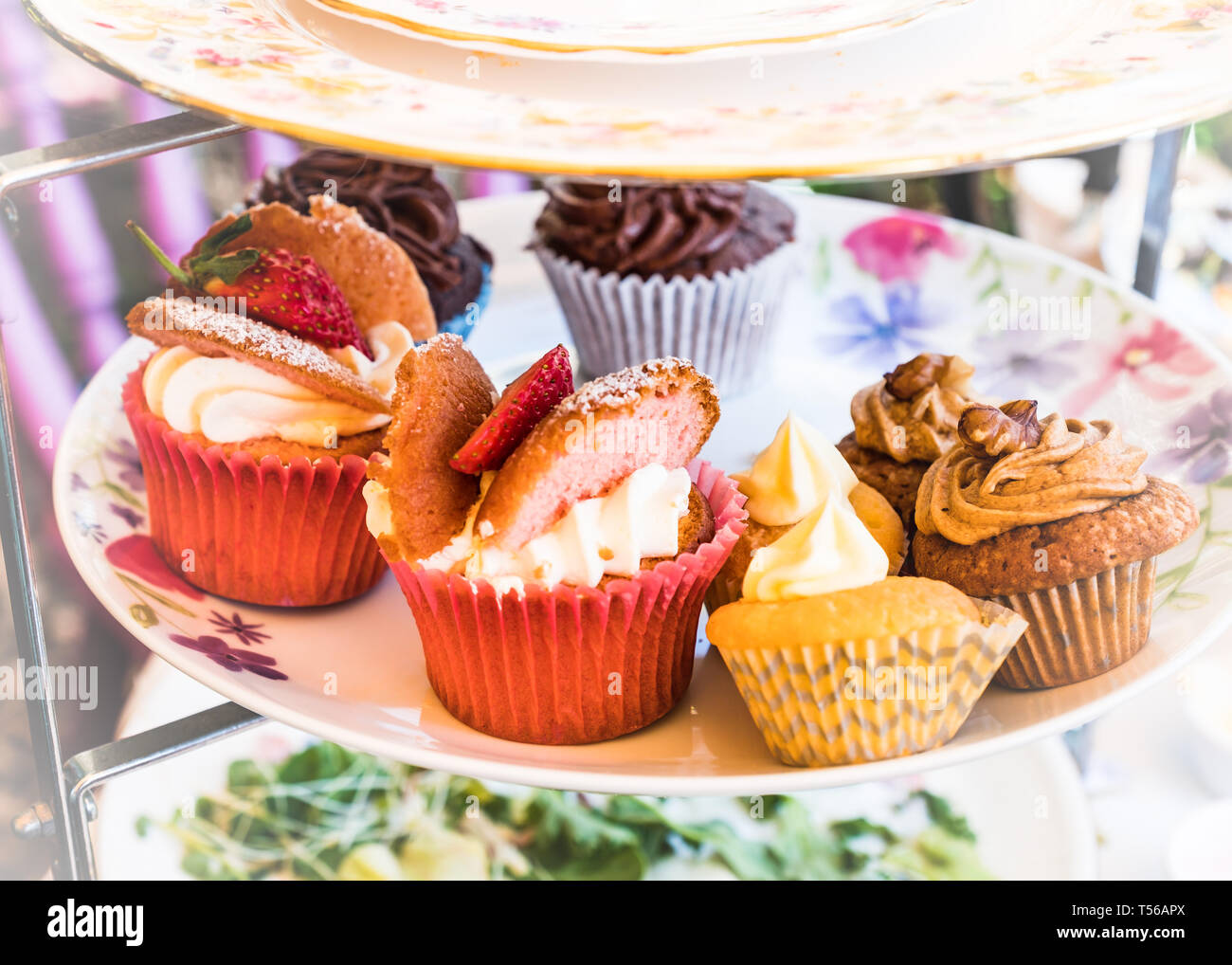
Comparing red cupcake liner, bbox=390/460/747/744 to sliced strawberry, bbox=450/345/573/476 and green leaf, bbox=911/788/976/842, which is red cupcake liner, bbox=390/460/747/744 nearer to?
sliced strawberry, bbox=450/345/573/476

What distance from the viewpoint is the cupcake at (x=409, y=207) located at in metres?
1.80

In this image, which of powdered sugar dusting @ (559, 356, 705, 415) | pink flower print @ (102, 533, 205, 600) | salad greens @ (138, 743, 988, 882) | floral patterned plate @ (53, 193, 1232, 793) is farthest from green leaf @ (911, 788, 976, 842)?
pink flower print @ (102, 533, 205, 600)

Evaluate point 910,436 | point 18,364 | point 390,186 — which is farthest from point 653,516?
point 18,364

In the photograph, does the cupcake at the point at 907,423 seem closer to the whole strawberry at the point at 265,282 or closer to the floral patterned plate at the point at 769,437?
the floral patterned plate at the point at 769,437

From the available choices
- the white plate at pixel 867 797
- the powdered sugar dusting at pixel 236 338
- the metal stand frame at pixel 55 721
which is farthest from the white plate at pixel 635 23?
the white plate at pixel 867 797

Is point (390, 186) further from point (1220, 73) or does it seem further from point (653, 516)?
point (1220, 73)

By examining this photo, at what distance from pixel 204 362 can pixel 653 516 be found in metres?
0.54

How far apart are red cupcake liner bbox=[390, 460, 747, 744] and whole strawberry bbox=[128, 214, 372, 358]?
35 cm

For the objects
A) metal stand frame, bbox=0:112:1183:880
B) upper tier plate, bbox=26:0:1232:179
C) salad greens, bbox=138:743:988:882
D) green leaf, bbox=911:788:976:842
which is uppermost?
upper tier plate, bbox=26:0:1232:179

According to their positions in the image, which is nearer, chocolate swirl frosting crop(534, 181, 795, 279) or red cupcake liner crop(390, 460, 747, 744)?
red cupcake liner crop(390, 460, 747, 744)

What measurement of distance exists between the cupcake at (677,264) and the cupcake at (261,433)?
575 millimetres

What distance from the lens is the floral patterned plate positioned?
1014 millimetres

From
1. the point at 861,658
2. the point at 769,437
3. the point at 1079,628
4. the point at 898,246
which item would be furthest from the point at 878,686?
the point at 898,246

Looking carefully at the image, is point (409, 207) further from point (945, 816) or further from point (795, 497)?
point (945, 816)
